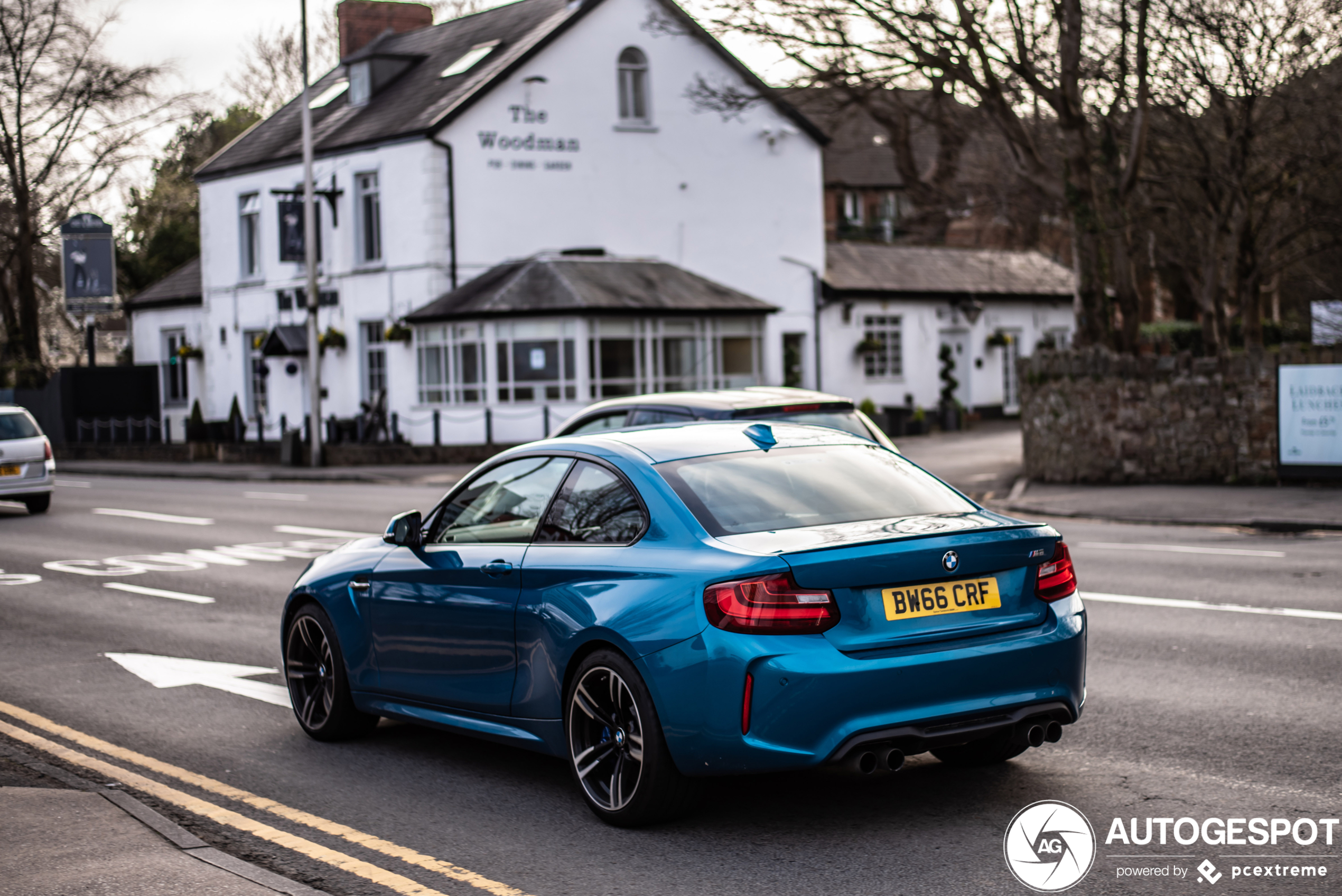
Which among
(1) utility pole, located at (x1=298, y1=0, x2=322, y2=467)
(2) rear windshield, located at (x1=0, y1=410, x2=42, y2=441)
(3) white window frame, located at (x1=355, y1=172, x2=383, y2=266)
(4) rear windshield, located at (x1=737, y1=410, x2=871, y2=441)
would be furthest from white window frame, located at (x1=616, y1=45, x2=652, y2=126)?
(4) rear windshield, located at (x1=737, y1=410, x2=871, y2=441)

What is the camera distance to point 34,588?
45.3ft

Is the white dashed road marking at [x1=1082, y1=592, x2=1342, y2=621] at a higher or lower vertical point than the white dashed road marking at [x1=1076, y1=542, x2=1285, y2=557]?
higher

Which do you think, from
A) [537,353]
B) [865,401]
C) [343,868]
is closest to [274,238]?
[537,353]

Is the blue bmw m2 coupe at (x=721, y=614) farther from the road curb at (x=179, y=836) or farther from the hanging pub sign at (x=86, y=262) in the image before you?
the hanging pub sign at (x=86, y=262)

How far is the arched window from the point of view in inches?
1457

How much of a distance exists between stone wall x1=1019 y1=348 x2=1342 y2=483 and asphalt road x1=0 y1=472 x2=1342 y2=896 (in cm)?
875

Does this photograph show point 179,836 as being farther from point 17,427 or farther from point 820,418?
point 17,427

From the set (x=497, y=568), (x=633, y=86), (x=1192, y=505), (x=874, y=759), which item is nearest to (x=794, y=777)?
(x=874, y=759)

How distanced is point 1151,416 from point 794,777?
16.4m

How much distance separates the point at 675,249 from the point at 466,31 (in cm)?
876

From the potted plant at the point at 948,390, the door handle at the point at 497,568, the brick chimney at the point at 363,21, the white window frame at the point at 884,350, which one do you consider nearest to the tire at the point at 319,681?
the door handle at the point at 497,568

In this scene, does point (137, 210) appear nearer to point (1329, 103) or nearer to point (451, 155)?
point (451, 155)

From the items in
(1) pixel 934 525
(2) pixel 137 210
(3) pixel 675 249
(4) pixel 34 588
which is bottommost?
(4) pixel 34 588

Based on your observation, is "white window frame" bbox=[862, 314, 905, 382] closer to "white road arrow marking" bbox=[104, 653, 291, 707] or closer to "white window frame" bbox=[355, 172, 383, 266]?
"white window frame" bbox=[355, 172, 383, 266]
